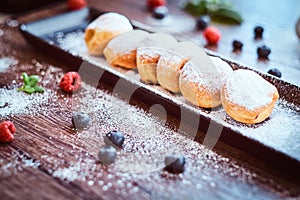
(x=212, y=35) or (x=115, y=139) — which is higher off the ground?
(x=212, y=35)

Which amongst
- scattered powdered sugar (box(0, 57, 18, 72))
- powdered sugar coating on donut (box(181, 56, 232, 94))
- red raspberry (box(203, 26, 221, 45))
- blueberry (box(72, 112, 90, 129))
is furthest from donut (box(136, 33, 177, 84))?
scattered powdered sugar (box(0, 57, 18, 72))

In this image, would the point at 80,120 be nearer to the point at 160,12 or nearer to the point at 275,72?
the point at 275,72

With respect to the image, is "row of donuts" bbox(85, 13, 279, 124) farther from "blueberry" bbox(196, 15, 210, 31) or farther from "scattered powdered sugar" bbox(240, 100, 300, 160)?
"blueberry" bbox(196, 15, 210, 31)

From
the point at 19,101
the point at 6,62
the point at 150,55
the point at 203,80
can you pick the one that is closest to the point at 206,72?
the point at 203,80

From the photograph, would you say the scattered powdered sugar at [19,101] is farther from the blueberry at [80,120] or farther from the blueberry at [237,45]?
the blueberry at [237,45]

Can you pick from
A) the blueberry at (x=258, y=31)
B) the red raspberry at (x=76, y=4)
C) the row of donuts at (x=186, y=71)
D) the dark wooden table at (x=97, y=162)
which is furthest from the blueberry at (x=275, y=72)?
the red raspberry at (x=76, y=4)
